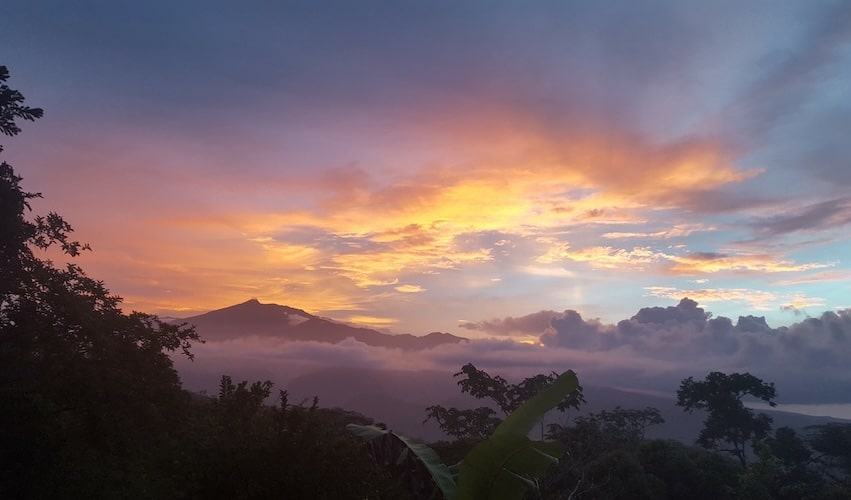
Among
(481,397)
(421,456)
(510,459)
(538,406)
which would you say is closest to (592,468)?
(481,397)

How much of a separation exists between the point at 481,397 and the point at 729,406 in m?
27.7

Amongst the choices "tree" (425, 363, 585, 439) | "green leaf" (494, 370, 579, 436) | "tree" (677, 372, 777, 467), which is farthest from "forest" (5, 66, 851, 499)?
"tree" (677, 372, 777, 467)

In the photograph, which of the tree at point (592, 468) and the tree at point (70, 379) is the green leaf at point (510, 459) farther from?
the tree at point (592, 468)

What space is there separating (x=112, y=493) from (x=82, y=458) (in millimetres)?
2632

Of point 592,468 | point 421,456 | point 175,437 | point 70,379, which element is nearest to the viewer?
point 421,456

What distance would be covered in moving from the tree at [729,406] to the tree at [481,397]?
16.1m

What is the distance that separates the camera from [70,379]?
1430 centimetres

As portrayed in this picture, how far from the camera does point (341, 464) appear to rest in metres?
7.79

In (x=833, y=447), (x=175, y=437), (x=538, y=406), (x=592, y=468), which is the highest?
(x=538, y=406)

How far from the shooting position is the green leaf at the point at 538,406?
6479 millimetres

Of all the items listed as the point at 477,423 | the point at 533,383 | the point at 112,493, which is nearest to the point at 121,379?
the point at 112,493

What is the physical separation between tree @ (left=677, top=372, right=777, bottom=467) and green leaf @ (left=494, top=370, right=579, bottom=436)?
186 feet

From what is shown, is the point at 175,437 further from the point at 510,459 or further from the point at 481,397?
the point at 481,397

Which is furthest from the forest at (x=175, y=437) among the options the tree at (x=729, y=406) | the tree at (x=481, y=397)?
the tree at (x=729, y=406)
